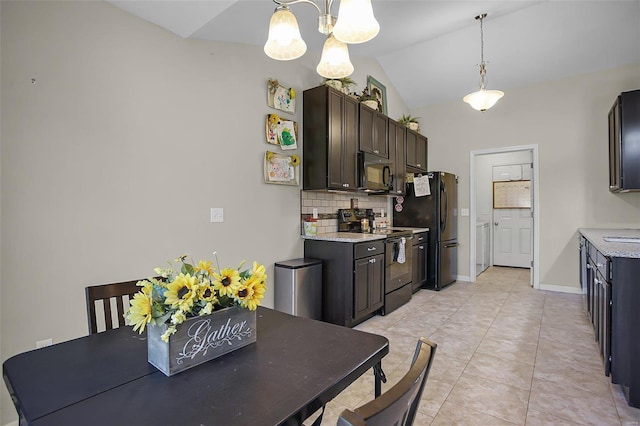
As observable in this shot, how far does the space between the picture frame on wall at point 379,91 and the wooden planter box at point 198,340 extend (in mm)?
3909

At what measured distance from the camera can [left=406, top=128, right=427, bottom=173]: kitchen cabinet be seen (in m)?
4.99

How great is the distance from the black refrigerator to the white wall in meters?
2.83

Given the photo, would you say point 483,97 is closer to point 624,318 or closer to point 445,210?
point 445,210

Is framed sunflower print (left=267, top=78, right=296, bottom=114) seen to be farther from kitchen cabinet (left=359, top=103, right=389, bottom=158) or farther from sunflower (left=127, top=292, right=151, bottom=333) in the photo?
sunflower (left=127, top=292, right=151, bottom=333)

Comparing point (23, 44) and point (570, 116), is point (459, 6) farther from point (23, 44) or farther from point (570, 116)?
point (23, 44)

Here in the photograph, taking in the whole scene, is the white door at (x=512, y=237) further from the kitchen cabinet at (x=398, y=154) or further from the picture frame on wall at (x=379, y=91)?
the picture frame on wall at (x=379, y=91)

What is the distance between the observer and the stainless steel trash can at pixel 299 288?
120 inches

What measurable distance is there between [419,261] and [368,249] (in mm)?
1611

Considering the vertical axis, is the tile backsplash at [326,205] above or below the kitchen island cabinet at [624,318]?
above

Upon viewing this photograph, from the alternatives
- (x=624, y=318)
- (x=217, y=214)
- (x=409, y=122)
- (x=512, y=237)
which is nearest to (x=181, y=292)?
(x=217, y=214)

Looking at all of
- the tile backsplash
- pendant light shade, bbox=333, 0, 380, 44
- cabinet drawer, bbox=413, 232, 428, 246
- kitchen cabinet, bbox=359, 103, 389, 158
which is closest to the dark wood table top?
pendant light shade, bbox=333, 0, 380, 44

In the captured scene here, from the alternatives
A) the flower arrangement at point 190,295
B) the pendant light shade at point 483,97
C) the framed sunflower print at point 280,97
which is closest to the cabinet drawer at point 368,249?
the framed sunflower print at point 280,97

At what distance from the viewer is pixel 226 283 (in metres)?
1.02

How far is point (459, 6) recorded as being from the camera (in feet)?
11.4
